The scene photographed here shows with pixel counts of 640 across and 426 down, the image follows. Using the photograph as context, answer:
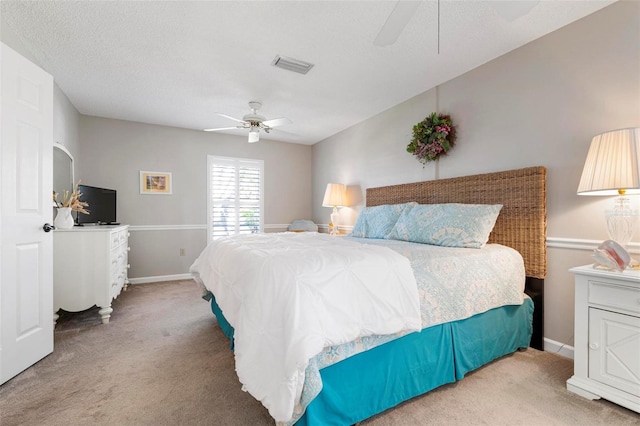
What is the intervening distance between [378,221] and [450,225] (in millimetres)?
929

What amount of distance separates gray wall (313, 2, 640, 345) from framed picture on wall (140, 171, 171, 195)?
4243 millimetres

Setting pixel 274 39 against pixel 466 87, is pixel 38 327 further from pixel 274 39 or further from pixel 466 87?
pixel 466 87

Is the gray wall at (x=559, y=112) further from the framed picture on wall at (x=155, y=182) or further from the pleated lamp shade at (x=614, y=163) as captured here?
the framed picture on wall at (x=155, y=182)

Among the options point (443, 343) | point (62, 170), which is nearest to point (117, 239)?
point (62, 170)

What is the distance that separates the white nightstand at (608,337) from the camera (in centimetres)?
156

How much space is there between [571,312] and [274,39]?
3.20 metres

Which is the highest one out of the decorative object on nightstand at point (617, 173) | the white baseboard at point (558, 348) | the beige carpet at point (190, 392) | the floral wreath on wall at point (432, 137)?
the floral wreath on wall at point (432, 137)

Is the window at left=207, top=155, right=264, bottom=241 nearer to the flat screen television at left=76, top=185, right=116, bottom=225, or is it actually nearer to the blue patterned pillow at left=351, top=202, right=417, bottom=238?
the flat screen television at left=76, top=185, right=116, bottom=225

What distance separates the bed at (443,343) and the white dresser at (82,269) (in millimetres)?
865

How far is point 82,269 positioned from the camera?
8.95 feet

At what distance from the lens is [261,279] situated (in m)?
1.41

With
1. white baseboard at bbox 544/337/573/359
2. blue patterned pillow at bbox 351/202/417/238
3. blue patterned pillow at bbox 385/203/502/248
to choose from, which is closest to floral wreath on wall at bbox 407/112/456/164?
blue patterned pillow at bbox 351/202/417/238

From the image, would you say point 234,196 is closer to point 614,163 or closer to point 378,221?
point 378,221

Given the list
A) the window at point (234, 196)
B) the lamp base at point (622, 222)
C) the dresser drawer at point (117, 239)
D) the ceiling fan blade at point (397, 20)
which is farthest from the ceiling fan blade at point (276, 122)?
the lamp base at point (622, 222)
